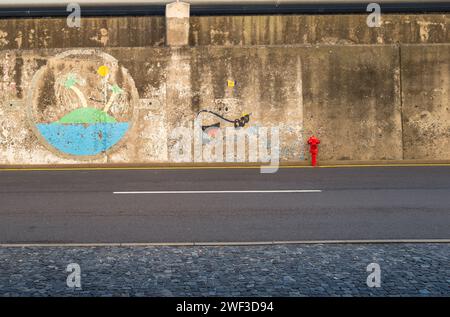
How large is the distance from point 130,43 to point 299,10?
19.4 feet

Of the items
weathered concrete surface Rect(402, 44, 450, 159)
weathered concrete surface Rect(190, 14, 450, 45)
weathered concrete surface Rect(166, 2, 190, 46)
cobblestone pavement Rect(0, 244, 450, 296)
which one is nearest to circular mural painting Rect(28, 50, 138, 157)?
weathered concrete surface Rect(166, 2, 190, 46)

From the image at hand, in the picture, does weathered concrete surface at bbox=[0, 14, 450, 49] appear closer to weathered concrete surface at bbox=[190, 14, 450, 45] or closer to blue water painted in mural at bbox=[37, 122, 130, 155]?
weathered concrete surface at bbox=[190, 14, 450, 45]

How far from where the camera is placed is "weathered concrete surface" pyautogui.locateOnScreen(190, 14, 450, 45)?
16797 mm

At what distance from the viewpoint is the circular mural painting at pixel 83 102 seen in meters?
16.6

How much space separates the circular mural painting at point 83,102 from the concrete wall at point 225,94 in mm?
34

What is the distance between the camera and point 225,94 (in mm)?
16609

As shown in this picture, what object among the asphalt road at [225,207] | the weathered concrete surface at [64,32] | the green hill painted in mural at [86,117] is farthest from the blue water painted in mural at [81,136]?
the asphalt road at [225,207]

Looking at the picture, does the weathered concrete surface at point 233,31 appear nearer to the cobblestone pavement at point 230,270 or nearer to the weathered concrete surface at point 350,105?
the weathered concrete surface at point 350,105

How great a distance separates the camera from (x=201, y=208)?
859 centimetres

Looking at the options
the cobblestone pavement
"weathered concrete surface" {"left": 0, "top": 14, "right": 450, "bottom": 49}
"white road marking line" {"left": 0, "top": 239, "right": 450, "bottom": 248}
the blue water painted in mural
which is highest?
"weathered concrete surface" {"left": 0, "top": 14, "right": 450, "bottom": 49}

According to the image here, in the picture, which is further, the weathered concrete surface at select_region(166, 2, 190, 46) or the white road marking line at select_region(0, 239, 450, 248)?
the weathered concrete surface at select_region(166, 2, 190, 46)

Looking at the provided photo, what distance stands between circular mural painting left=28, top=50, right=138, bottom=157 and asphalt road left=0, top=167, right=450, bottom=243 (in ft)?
11.3

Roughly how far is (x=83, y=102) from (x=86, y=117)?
522 mm
